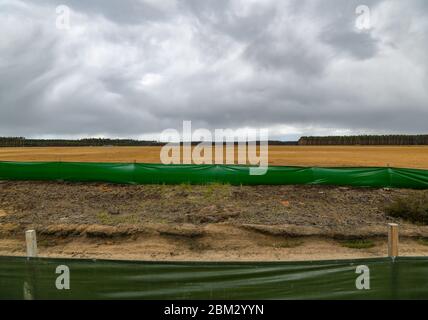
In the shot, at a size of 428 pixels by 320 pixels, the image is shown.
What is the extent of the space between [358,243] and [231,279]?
777 cm

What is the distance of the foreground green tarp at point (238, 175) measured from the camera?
59.8 feet

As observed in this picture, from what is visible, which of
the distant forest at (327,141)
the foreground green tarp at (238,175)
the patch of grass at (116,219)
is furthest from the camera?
the distant forest at (327,141)

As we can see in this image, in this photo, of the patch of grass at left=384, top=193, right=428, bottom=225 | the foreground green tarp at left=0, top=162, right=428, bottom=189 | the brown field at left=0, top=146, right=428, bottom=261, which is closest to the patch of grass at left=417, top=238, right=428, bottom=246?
the brown field at left=0, top=146, right=428, bottom=261

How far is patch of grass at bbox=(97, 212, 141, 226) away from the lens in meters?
13.3

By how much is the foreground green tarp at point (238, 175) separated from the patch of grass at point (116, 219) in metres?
4.95

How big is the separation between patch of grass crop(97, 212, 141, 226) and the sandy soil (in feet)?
0.13

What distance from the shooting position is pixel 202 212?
14195 mm

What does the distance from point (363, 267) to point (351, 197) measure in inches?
490

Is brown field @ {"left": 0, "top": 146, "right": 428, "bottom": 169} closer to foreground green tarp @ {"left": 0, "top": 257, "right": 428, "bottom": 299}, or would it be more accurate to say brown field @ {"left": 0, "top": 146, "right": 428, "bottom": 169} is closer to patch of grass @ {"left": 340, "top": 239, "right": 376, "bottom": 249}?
patch of grass @ {"left": 340, "top": 239, "right": 376, "bottom": 249}

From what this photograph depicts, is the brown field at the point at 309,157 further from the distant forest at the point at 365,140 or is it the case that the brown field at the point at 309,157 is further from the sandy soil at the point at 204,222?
the distant forest at the point at 365,140

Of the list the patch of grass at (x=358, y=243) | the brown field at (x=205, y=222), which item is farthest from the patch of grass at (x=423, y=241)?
the patch of grass at (x=358, y=243)
